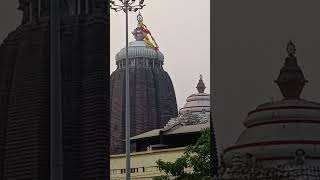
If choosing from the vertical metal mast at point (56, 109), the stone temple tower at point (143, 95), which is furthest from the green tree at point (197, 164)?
the stone temple tower at point (143, 95)

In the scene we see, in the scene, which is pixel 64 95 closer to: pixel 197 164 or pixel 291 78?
pixel 291 78

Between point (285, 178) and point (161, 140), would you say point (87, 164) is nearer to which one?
point (285, 178)

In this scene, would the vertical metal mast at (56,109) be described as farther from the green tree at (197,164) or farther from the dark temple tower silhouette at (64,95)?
the green tree at (197,164)

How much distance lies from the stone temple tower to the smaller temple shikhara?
42453mm

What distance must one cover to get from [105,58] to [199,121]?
99.7ft

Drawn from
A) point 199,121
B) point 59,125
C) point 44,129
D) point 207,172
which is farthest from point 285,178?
point 199,121

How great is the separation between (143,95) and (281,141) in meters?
50.0

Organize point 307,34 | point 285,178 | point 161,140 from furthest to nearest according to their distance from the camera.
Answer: point 161,140 → point 307,34 → point 285,178

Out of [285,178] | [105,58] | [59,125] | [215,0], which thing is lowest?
[285,178]

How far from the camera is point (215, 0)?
12781 millimetres

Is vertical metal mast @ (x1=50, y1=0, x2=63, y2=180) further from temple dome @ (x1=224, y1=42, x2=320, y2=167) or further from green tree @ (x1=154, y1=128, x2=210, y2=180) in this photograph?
green tree @ (x1=154, y1=128, x2=210, y2=180)

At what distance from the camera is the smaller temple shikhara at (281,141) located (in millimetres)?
11062

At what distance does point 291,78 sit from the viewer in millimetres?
12117

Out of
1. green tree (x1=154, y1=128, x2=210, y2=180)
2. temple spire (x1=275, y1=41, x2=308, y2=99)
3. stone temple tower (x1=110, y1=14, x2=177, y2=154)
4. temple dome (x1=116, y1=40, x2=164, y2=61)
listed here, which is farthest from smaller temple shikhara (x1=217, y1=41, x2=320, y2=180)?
temple dome (x1=116, y1=40, x2=164, y2=61)
